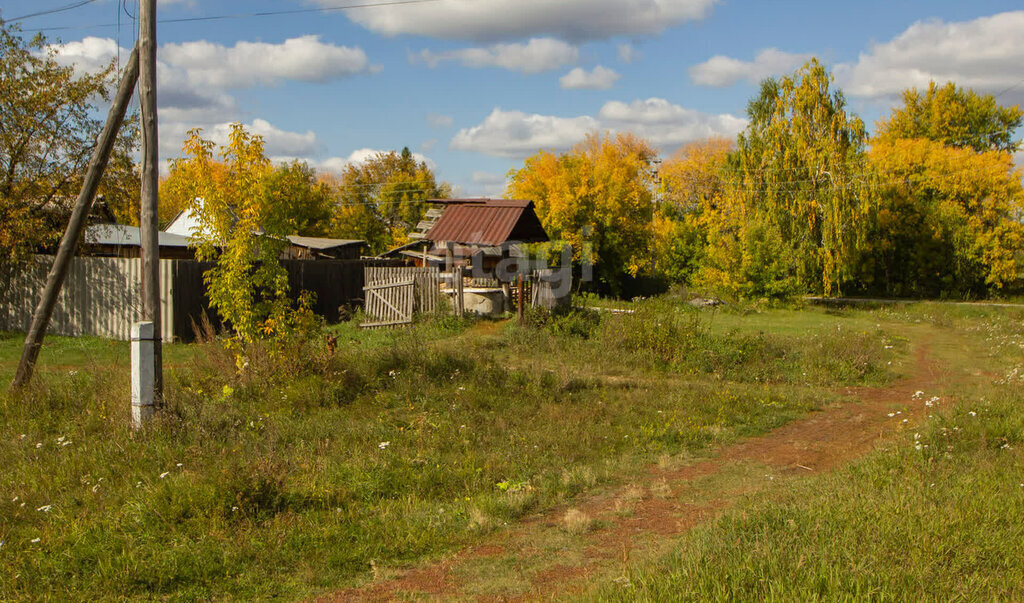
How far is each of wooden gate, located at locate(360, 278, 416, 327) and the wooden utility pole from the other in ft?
36.3

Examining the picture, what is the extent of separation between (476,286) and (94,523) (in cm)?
1737

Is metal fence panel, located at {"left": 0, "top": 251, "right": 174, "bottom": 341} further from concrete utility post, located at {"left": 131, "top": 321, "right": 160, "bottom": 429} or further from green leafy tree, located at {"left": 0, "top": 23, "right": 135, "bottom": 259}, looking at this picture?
concrete utility post, located at {"left": 131, "top": 321, "right": 160, "bottom": 429}

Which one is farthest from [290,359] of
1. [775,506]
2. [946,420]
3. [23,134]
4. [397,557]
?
[23,134]

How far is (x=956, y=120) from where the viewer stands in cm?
4919

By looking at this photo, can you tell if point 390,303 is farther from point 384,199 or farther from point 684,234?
point 384,199

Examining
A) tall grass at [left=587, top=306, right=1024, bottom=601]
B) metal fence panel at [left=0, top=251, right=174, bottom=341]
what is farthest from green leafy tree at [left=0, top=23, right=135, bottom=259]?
tall grass at [left=587, top=306, right=1024, bottom=601]

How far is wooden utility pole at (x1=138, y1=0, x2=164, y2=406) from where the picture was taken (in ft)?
28.7

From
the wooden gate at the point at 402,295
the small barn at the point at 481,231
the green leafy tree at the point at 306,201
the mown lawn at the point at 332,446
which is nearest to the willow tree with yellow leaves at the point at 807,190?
the small barn at the point at 481,231

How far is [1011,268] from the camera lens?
1406 inches

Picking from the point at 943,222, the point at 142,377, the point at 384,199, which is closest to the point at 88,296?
the point at 142,377

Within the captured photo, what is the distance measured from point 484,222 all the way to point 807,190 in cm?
1659

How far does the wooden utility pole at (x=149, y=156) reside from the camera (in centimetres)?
874

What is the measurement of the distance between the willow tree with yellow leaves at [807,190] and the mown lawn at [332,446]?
19.0m

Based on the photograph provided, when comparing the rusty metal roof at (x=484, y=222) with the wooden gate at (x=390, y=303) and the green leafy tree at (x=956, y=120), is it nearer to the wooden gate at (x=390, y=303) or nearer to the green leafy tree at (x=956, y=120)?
the wooden gate at (x=390, y=303)
